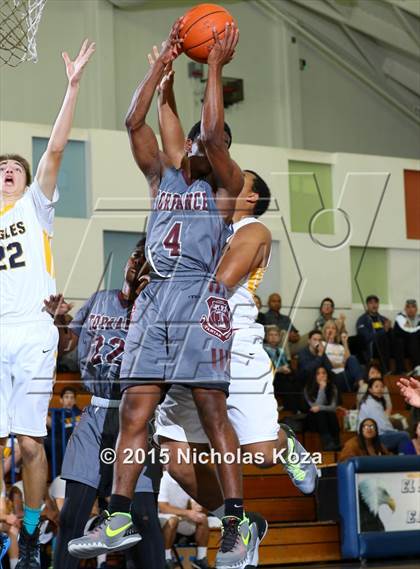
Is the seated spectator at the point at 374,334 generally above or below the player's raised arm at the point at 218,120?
below

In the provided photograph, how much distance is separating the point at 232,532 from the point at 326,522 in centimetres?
622

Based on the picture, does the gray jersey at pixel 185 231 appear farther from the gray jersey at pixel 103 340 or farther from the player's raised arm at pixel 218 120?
the gray jersey at pixel 103 340

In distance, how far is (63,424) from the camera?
9914 mm

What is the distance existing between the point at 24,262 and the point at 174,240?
1070mm

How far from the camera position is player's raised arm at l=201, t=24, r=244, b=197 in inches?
193

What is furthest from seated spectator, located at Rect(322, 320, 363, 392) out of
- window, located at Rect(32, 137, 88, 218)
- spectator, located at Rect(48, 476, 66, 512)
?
spectator, located at Rect(48, 476, 66, 512)

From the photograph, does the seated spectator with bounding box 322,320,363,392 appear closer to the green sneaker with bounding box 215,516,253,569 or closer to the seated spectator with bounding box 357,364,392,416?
the seated spectator with bounding box 357,364,392,416

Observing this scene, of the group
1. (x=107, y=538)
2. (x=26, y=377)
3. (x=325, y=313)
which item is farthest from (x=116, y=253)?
(x=107, y=538)

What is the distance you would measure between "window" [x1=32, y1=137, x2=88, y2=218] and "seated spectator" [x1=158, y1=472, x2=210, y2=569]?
22.0ft

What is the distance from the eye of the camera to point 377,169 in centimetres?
1828

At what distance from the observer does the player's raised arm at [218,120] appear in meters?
4.90

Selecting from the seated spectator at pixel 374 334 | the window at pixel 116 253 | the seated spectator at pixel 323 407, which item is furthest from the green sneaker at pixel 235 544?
the seated spectator at pixel 374 334

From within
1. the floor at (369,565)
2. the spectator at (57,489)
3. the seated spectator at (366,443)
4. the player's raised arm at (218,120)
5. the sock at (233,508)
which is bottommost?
the floor at (369,565)

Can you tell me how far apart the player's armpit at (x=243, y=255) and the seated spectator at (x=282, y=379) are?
7.55m
